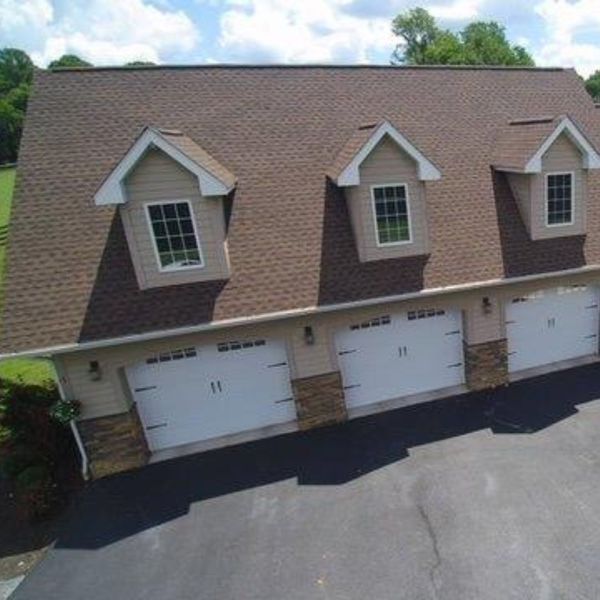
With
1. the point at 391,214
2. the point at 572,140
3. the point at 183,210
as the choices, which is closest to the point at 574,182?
the point at 572,140

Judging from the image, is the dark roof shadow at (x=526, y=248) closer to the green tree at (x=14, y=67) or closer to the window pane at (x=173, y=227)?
the window pane at (x=173, y=227)

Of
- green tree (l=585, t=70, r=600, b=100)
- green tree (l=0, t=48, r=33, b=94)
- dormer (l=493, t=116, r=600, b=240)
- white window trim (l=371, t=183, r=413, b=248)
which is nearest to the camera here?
white window trim (l=371, t=183, r=413, b=248)

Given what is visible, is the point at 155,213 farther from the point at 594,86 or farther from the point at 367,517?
the point at 594,86

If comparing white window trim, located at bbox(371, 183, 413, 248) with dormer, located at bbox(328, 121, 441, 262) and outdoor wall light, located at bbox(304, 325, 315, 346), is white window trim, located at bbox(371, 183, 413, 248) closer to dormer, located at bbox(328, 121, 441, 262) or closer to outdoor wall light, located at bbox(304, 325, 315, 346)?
dormer, located at bbox(328, 121, 441, 262)

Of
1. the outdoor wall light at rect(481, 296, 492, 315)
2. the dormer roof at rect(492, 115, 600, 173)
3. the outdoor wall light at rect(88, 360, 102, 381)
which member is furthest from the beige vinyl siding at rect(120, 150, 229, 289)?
the dormer roof at rect(492, 115, 600, 173)

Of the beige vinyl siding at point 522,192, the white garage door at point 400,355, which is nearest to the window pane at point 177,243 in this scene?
the white garage door at point 400,355

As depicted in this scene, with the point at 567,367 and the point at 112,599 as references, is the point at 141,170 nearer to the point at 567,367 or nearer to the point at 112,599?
the point at 112,599
